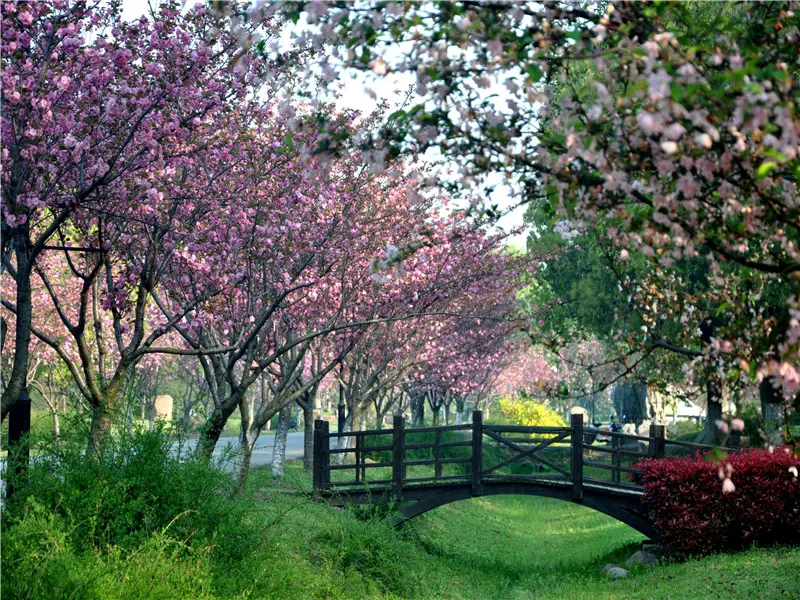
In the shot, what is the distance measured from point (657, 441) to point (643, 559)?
246 centimetres

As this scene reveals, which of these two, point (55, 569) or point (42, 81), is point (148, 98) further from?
point (55, 569)

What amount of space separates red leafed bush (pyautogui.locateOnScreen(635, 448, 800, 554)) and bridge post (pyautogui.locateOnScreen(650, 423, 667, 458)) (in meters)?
1.08

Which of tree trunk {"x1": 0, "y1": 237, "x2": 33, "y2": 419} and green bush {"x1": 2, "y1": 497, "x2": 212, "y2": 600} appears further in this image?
tree trunk {"x1": 0, "y1": 237, "x2": 33, "y2": 419}

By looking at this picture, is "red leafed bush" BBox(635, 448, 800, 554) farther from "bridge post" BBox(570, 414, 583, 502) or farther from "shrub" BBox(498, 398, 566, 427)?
"shrub" BBox(498, 398, 566, 427)

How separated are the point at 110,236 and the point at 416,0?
803 cm

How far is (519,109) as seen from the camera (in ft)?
17.4

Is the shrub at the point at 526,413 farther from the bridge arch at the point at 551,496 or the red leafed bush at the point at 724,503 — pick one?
the red leafed bush at the point at 724,503

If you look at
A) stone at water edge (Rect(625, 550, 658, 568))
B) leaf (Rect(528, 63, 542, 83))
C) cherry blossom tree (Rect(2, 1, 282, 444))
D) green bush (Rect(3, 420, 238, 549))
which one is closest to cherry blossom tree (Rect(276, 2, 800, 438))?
leaf (Rect(528, 63, 542, 83))

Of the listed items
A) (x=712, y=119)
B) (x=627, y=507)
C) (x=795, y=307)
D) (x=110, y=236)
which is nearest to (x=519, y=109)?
(x=712, y=119)

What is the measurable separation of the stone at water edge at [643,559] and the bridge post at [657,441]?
6.38 feet

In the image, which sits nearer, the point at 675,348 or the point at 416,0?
the point at 416,0

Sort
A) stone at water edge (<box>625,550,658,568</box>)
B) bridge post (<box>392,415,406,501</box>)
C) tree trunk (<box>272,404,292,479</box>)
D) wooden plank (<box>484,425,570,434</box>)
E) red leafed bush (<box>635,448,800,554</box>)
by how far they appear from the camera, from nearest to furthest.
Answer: red leafed bush (<box>635,448,800,554</box>) < stone at water edge (<box>625,550,658,568</box>) < bridge post (<box>392,415,406,501</box>) < wooden plank (<box>484,425,570,434</box>) < tree trunk (<box>272,404,292,479</box>)

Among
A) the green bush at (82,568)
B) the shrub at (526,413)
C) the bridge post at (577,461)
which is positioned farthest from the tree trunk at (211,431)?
the shrub at (526,413)

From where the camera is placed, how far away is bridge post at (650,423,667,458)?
18.4m
